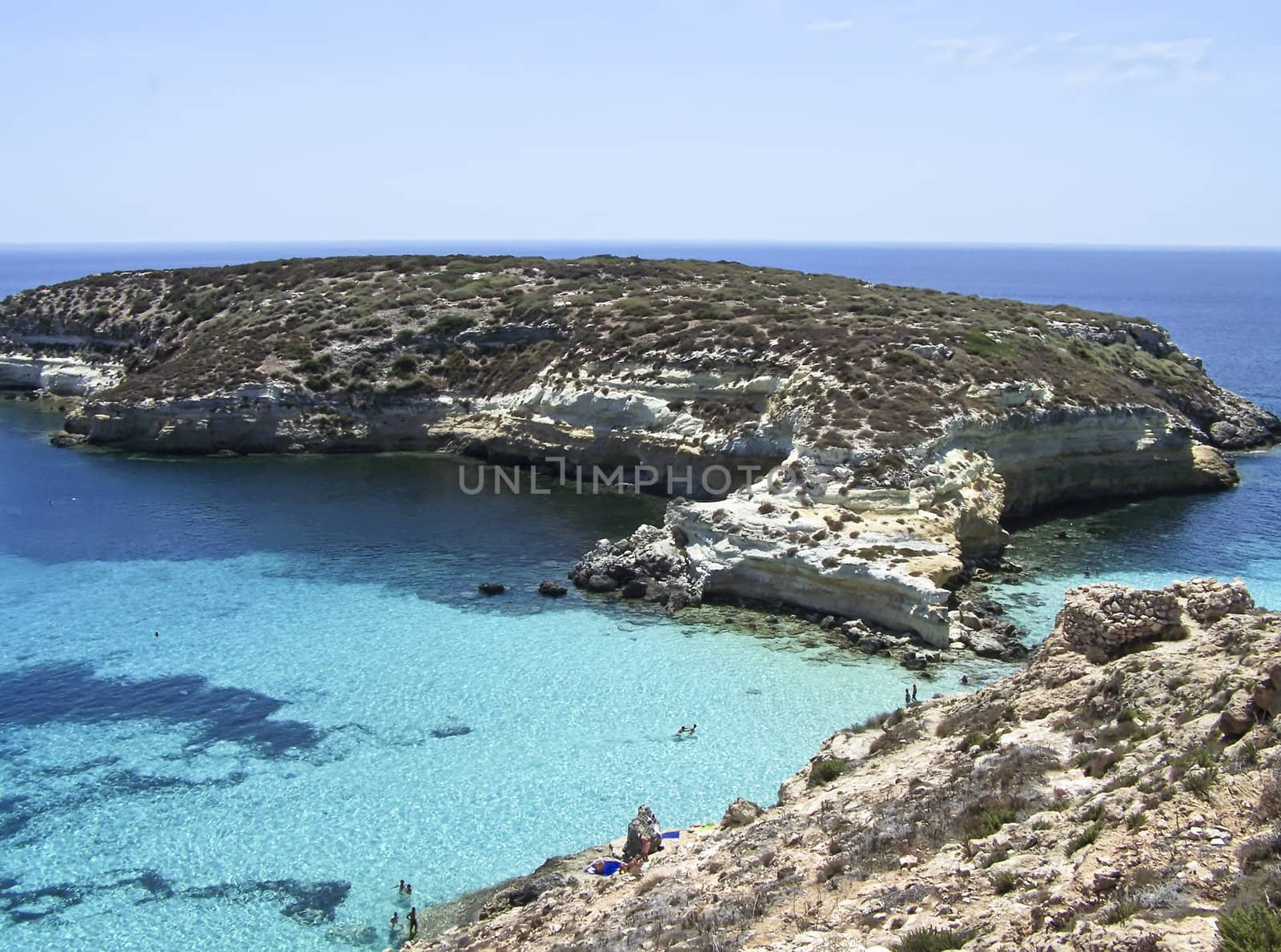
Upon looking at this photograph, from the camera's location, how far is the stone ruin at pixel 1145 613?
20.7m

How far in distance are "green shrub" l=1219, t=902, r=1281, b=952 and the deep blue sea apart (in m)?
17.3

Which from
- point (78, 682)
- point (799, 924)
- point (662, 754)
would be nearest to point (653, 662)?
→ point (662, 754)

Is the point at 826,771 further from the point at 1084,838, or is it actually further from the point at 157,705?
the point at 157,705

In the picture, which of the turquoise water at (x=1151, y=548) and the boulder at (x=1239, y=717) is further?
the turquoise water at (x=1151, y=548)

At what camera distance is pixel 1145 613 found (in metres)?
21.0

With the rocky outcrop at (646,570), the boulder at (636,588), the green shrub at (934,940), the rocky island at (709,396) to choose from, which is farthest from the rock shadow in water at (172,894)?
the rocky island at (709,396)

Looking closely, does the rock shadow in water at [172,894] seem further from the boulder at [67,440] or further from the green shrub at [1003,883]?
the boulder at [67,440]

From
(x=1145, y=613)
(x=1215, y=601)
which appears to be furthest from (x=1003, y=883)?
(x=1215, y=601)

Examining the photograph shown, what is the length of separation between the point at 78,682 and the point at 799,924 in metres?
29.5

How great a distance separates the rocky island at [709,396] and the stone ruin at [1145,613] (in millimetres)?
15331

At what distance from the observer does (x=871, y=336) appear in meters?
61.9

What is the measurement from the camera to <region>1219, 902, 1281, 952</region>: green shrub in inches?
381

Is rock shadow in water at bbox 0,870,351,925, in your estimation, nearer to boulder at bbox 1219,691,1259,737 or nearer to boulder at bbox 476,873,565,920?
boulder at bbox 476,873,565,920

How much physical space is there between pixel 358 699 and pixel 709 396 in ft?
113
